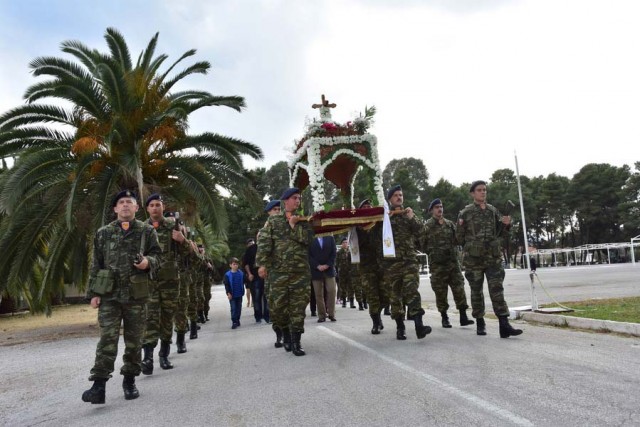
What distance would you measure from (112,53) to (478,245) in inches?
461

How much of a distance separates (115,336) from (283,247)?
2.64 metres

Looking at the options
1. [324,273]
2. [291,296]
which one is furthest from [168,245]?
[324,273]

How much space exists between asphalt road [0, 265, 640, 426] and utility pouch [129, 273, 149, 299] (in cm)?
101

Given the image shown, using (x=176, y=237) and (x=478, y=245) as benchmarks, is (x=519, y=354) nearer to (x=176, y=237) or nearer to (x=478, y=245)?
(x=478, y=245)

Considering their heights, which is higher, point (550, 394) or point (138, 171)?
point (138, 171)

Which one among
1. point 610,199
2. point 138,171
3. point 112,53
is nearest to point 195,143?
point 138,171

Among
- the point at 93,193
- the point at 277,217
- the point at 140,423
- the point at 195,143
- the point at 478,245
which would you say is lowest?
the point at 140,423

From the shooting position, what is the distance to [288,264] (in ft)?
22.8

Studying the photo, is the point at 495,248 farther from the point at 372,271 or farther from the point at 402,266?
the point at 372,271

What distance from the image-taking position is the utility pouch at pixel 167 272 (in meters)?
6.50

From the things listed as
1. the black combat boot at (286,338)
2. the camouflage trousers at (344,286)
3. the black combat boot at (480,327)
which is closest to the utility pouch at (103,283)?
the black combat boot at (286,338)

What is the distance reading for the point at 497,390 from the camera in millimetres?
4270

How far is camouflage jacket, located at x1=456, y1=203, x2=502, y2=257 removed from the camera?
750cm

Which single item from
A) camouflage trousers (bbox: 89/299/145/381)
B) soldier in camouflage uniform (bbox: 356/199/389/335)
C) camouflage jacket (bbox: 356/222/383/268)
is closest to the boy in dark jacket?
soldier in camouflage uniform (bbox: 356/199/389/335)
